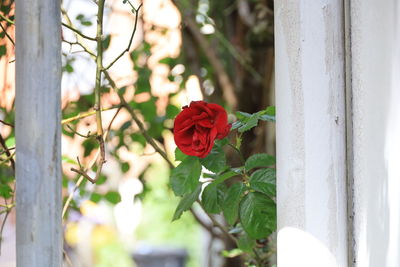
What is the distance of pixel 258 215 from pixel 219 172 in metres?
0.10

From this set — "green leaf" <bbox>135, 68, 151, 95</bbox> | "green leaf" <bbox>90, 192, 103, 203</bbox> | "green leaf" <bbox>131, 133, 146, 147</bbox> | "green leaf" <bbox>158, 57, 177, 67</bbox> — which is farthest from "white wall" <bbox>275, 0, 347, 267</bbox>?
"green leaf" <bbox>158, 57, 177, 67</bbox>

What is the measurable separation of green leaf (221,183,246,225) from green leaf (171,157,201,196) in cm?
6

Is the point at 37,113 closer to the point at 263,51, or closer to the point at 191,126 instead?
the point at 191,126

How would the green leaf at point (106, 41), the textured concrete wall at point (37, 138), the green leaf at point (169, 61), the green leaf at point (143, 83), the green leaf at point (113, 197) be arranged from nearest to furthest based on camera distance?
1. the textured concrete wall at point (37, 138)
2. the green leaf at point (113, 197)
3. the green leaf at point (106, 41)
4. the green leaf at point (143, 83)
5. the green leaf at point (169, 61)

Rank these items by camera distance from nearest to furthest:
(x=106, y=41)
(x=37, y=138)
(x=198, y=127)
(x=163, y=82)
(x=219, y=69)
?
(x=37, y=138), (x=198, y=127), (x=106, y=41), (x=219, y=69), (x=163, y=82)

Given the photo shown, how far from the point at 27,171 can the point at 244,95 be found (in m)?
1.88

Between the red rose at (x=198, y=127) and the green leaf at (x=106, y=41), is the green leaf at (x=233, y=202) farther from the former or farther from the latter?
the green leaf at (x=106, y=41)

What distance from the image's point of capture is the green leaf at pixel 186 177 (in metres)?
1.14

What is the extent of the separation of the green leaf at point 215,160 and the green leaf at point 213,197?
63mm

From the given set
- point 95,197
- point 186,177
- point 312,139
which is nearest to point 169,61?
point 95,197

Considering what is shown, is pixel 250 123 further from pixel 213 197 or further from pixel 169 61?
pixel 169 61

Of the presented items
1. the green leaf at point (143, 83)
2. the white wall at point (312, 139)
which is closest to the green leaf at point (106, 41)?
the green leaf at point (143, 83)

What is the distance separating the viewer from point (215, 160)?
114 centimetres

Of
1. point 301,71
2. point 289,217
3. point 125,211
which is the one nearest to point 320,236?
point 289,217
